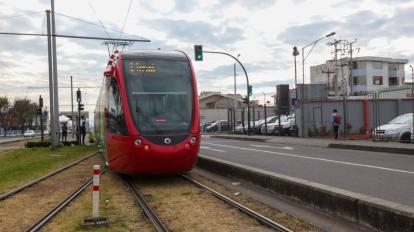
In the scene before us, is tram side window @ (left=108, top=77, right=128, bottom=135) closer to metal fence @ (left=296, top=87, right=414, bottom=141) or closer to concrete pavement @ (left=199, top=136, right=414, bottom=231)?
concrete pavement @ (left=199, top=136, right=414, bottom=231)

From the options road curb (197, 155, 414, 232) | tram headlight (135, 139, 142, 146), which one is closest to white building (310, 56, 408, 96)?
tram headlight (135, 139, 142, 146)

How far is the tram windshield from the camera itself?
38.7 ft

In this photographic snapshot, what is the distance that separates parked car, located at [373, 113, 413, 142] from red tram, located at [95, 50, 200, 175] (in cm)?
1413

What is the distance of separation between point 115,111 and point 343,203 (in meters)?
6.72

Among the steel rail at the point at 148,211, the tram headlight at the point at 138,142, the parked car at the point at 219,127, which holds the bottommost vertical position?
the steel rail at the point at 148,211

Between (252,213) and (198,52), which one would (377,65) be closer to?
(198,52)

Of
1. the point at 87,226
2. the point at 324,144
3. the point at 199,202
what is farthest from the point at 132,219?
the point at 324,144

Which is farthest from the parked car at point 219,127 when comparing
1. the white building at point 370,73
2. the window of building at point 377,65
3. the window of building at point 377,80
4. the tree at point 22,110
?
the window of building at point 377,65

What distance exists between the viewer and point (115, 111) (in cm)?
1260

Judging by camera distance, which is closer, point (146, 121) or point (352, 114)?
point (146, 121)

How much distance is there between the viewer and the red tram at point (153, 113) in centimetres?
1156

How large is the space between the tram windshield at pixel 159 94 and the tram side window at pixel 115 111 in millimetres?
363

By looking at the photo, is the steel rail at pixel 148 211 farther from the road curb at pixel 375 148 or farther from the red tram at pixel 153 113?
the road curb at pixel 375 148

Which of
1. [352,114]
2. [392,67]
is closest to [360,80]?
[392,67]
